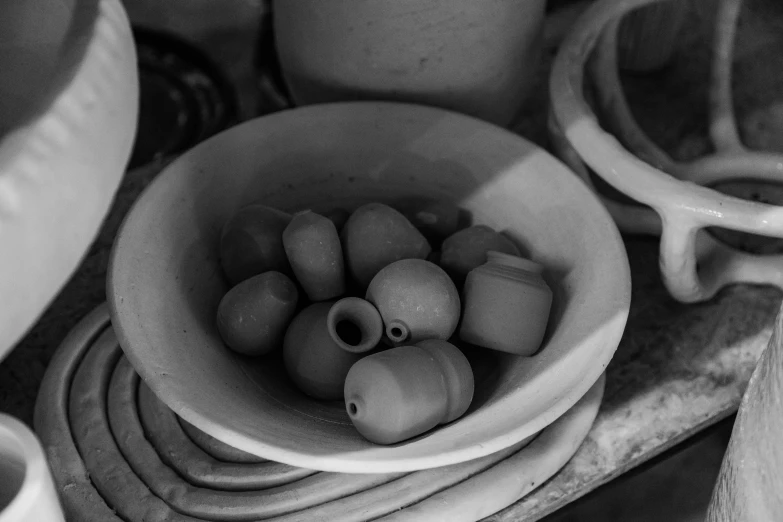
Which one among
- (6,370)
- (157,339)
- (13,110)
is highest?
(13,110)

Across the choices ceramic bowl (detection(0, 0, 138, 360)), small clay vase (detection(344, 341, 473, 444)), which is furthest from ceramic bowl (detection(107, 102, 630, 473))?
ceramic bowl (detection(0, 0, 138, 360))

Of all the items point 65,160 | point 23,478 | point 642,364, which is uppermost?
point 65,160

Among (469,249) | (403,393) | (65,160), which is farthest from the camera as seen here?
(469,249)

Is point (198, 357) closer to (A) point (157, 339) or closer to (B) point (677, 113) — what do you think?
(A) point (157, 339)

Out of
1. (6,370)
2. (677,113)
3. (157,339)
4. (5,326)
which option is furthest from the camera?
(677,113)

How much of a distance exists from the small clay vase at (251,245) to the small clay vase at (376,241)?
0.04 m

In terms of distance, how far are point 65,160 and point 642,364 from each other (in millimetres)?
400

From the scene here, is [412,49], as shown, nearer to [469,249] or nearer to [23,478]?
[469,249]

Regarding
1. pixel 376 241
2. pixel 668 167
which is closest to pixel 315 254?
pixel 376 241

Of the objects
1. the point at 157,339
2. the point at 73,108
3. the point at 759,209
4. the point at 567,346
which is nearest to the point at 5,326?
the point at 73,108

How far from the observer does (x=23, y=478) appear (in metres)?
0.33

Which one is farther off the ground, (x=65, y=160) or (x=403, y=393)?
(x=65, y=160)

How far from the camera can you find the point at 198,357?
1.46 ft

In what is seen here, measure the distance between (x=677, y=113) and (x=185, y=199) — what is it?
0.45 meters
